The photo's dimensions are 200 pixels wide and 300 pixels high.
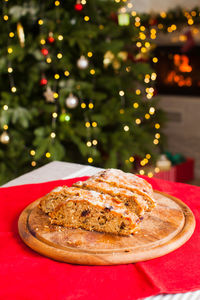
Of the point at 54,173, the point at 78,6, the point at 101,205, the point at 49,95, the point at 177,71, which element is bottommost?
the point at 54,173

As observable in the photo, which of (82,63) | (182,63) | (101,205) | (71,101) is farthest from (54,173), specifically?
(182,63)

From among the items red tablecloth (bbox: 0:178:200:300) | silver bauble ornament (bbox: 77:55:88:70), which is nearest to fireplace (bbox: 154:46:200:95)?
silver bauble ornament (bbox: 77:55:88:70)

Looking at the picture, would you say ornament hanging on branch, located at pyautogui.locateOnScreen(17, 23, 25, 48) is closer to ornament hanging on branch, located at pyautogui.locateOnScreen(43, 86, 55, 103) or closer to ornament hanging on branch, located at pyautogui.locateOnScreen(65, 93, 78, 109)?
ornament hanging on branch, located at pyautogui.locateOnScreen(43, 86, 55, 103)

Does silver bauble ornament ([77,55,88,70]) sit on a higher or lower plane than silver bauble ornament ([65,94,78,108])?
higher

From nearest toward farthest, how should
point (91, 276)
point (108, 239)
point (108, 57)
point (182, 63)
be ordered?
point (91, 276)
point (108, 239)
point (108, 57)
point (182, 63)

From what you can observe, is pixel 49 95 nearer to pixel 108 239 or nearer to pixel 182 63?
pixel 182 63

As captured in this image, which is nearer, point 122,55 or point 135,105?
Result: point 122,55

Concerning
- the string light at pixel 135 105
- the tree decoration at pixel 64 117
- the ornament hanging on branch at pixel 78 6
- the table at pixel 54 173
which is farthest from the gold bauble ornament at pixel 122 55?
the table at pixel 54 173
